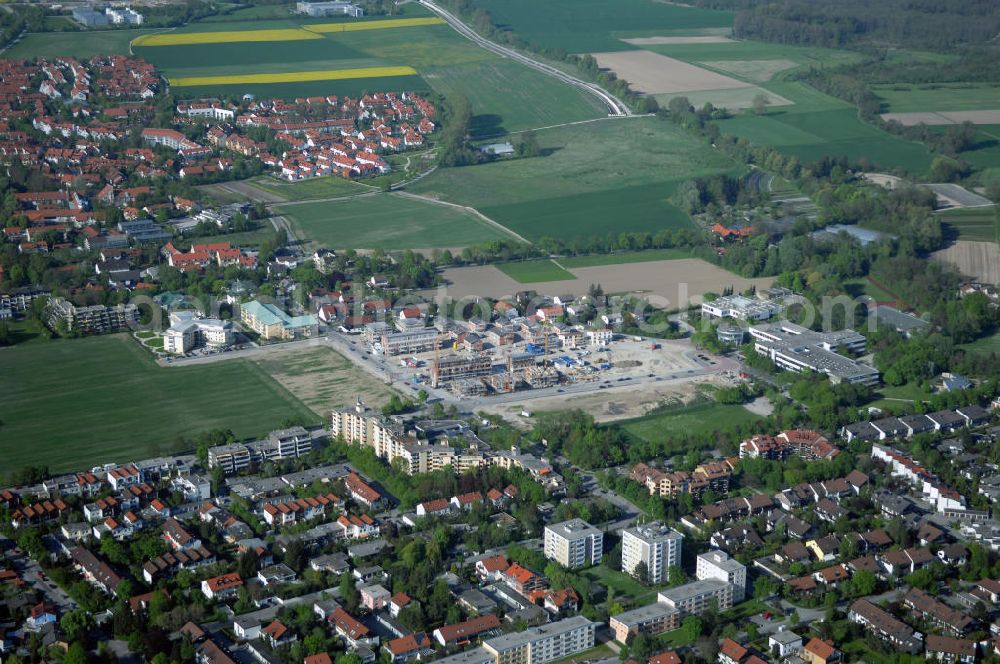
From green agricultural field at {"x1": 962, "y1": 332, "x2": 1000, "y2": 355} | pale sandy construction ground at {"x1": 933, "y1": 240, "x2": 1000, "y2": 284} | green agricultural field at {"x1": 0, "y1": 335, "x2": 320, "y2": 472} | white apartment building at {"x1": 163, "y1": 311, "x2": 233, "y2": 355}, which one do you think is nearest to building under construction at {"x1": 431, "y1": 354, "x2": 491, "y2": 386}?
green agricultural field at {"x1": 0, "y1": 335, "x2": 320, "y2": 472}

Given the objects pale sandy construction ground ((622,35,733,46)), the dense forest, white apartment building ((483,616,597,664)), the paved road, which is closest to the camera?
white apartment building ((483,616,597,664))

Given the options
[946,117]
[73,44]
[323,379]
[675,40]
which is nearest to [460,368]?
[323,379]

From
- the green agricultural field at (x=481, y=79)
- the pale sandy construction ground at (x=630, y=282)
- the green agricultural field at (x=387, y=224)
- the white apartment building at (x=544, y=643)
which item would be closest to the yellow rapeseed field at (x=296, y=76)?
the green agricultural field at (x=481, y=79)

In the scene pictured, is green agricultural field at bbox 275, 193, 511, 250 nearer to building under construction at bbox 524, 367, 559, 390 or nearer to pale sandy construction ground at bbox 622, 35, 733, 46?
building under construction at bbox 524, 367, 559, 390

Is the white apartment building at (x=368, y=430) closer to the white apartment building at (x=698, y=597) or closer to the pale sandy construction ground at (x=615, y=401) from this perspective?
the pale sandy construction ground at (x=615, y=401)

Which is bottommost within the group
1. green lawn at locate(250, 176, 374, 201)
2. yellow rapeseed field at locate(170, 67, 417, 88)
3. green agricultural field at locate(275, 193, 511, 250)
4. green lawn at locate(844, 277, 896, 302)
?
green lawn at locate(844, 277, 896, 302)

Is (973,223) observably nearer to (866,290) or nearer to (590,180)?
(866,290)
